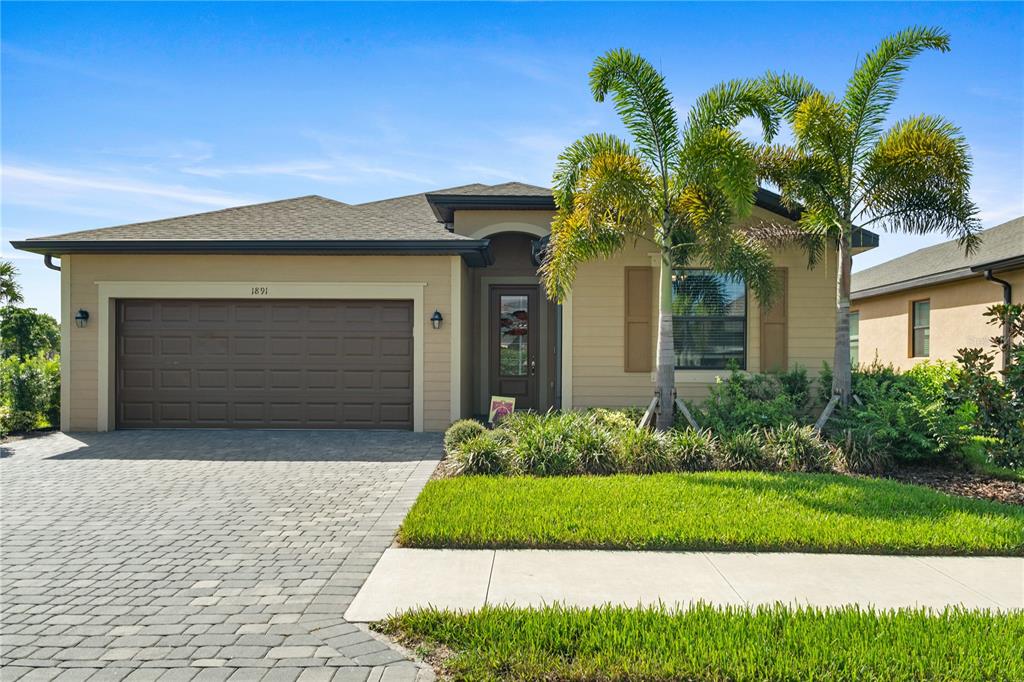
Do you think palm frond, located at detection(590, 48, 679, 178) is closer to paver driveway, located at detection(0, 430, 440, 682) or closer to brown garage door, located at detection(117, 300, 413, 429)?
brown garage door, located at detection(117, 300, 413, 429)

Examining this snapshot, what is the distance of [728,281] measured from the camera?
11.3m

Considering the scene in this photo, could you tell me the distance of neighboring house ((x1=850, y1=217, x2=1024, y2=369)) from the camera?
14000mm

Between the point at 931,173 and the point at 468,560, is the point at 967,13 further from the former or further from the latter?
the point at 468,560

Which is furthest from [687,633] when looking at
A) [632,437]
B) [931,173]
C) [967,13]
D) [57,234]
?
[57,234]

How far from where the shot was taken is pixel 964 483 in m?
7.73

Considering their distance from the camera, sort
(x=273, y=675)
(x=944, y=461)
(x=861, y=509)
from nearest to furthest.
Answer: (x=273, y=675) → (x=861, y=509) → (x=944, y=461)

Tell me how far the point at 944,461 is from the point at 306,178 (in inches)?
585

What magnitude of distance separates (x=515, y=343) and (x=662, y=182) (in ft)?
18.2

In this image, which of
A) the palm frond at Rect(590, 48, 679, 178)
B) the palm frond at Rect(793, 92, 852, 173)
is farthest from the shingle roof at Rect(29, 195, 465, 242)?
the palm frond at Rect(793, 92, 852, 173)

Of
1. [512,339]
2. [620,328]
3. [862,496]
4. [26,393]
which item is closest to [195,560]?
[862,496]

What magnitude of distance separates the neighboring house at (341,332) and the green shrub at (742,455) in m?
3.23

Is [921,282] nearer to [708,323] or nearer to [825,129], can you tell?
[708,323]

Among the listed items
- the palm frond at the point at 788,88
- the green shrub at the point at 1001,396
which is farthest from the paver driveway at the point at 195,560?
the palm frond at the point at 788,88

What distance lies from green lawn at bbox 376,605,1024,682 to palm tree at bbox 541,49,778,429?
5.52 m
